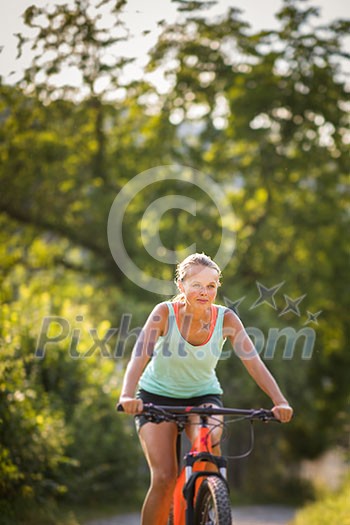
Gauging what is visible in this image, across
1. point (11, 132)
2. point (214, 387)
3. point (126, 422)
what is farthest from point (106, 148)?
point (214, 387)

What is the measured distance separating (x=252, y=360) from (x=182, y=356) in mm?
375

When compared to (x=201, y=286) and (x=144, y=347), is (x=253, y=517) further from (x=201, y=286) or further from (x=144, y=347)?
(x=201, y=286)

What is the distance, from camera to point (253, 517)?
1427 cm

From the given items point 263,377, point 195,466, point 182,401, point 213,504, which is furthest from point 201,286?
point 213,504

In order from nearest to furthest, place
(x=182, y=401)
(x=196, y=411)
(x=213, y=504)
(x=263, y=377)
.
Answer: (x=213, y=504), (x=196, y=411), (x=263, y=377), (x=182, y=401)

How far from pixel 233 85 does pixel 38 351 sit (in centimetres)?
806

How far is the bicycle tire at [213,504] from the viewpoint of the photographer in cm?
375

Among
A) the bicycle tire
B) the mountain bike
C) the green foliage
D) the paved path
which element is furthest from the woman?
the green foliage

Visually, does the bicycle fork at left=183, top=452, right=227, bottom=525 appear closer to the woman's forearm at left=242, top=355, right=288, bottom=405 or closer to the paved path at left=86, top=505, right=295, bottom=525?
the woman's forearm at left=242, top=355, right=288, bottom=405

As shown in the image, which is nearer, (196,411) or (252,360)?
(196,411)

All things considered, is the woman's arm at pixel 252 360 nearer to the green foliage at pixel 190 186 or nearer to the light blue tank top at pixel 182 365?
the light blue tank top at pixel 182 365

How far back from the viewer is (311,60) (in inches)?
580

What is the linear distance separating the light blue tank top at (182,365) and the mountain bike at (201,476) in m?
0.25

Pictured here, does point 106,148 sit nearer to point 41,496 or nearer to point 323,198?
point 323,198
